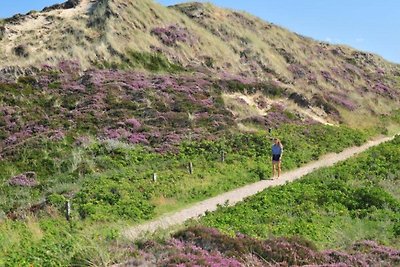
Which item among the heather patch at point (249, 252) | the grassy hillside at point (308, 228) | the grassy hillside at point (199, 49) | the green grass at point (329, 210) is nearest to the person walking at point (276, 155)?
the green grass at point (329, 210)

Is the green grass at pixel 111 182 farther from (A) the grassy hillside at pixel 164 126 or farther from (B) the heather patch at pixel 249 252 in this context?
(B) the heather patch at pixel 249 252

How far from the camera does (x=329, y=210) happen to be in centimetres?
2016

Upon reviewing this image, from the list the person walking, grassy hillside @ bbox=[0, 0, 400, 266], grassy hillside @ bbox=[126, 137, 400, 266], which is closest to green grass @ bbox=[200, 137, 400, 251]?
grassy hillside @ bbox=[126, 137, 400, 266]

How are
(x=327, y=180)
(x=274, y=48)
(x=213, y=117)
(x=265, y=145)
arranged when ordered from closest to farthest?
(x=327, y=180), (x=265, y=145), (x=213, y=117), (x=274, y=48)

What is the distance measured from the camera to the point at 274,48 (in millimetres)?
69375

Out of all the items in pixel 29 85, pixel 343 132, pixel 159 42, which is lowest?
pixel 343 132

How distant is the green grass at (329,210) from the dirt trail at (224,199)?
5.11 ft

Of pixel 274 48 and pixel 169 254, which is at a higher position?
pixel 274 48

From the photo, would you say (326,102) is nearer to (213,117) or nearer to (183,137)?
(213,117)

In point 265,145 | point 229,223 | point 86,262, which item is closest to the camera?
point 86,262

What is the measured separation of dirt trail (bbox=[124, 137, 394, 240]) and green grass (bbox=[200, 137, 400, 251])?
1.56 meters

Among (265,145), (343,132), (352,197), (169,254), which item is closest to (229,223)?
(169,254)

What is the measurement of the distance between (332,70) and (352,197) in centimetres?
5255

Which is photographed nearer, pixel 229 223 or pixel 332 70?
pixel 229 223
